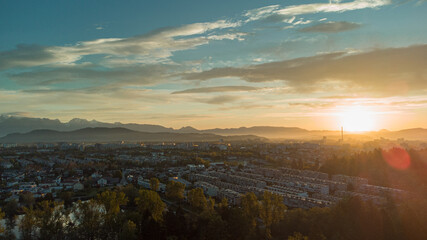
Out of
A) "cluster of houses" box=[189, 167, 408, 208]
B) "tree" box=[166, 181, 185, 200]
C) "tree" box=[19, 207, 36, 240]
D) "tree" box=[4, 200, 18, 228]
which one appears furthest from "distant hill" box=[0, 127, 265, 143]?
"tree" box=[19, 207, 36, 240]

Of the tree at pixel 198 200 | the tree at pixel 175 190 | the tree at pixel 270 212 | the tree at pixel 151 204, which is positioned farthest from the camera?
the tree at pixel 175 190

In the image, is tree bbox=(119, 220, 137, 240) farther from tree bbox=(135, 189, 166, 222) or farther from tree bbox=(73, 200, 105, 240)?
tree bbox=(135, 189, 166, 222)

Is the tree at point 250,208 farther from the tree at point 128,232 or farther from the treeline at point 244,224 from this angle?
the tree at point 128,232

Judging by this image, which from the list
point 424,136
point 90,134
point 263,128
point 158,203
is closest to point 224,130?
point 263,128

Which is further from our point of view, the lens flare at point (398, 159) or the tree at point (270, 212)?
the lens flare at point (398, 159)

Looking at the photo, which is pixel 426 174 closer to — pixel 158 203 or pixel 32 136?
pixel 158 203

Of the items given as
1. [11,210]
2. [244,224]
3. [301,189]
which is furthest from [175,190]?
[301,189]

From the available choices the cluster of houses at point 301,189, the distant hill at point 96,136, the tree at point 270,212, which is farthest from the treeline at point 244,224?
the distant hill at point 96,136

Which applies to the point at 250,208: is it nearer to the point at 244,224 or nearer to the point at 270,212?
the point at 270,212

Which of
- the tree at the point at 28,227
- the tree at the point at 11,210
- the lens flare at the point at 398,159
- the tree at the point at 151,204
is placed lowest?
the tree at the point at 11,210
